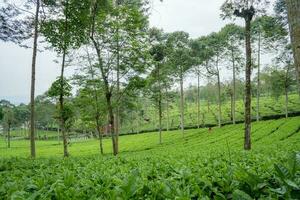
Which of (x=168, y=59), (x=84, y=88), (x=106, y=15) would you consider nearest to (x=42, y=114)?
(x=168, y=59)

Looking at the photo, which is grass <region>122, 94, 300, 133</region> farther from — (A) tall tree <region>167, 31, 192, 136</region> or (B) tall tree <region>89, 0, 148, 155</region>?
(B) tall tree <region>89, 0, 148, 155</region>

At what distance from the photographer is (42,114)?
380 ft

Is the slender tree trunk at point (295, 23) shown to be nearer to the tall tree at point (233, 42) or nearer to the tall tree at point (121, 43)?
the tall tree at point (121, 43)

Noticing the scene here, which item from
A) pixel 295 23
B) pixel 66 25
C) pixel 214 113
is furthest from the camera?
pixel 214 113

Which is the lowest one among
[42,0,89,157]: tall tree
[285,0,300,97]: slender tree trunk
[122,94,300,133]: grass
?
[122,94,300,133]: grass

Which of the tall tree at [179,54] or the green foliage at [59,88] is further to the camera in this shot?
the tall tree at [179,54]

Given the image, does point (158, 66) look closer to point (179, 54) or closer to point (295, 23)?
point (179, 54)

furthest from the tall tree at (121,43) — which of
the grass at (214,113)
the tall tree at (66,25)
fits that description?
the grass at (214,113)

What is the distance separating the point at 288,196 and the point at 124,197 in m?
0.94

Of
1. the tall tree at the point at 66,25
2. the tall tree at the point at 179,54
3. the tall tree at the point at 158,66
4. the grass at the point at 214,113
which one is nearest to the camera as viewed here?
the tall tree at the point at 66,25

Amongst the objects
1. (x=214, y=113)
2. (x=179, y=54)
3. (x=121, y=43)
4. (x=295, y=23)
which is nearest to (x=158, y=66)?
(x=179, y=54)

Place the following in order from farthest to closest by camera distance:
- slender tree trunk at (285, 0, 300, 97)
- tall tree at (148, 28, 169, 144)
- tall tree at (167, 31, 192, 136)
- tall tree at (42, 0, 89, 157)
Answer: tall tree at (167, 31, 192, 136) < tall tree at (148, 28, 169, 144) < tall tree at (42, 0, 89, 157) < slender tree trunk at (285, 0, 300, 97)

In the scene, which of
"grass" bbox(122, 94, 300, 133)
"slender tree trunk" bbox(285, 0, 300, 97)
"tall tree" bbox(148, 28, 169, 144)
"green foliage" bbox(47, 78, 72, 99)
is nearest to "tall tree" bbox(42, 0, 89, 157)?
"green foliage" bbox(47, 78, 72, 99)

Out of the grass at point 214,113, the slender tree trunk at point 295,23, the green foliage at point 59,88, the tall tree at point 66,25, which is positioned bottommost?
the grass at point 214,113
